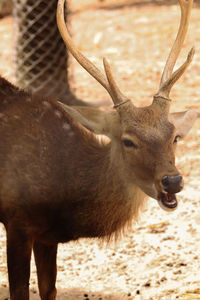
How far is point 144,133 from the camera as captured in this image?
13.0ft

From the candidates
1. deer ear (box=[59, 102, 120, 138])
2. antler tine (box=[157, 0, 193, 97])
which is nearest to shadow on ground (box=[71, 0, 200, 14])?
antler tine (box=[157, 0, 193, 97])

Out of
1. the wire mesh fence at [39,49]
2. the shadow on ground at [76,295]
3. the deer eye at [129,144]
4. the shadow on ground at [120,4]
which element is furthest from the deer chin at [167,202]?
the shadow on ground at [120,4]

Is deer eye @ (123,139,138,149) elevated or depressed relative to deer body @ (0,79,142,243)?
elevated

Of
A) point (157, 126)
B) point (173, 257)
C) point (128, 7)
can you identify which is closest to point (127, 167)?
point (157, 126)

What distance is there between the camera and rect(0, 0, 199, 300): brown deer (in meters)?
4.04

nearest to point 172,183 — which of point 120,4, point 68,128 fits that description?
point 68,128

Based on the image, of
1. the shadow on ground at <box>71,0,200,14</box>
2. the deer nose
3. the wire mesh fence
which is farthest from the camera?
the shadow on ground at <box>71,0,200,14</box>

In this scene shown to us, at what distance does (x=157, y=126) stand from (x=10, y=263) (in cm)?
144

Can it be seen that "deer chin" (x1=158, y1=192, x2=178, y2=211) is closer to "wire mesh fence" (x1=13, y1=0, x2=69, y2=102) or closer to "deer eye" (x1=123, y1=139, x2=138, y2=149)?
"deer eye" (x1=123, y1=139, x2=138, y2=149)

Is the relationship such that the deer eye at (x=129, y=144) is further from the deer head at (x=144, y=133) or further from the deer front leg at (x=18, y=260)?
the deer front leg at (x=18, y=260)

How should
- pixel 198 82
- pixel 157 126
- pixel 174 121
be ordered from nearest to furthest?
pixel 157 126 < pixel 174 121 < pixel 198 82

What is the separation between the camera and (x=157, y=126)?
401 cm

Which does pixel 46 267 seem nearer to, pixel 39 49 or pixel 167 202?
pixel 167 202

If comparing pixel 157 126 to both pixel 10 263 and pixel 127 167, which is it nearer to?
pixel 127 167
